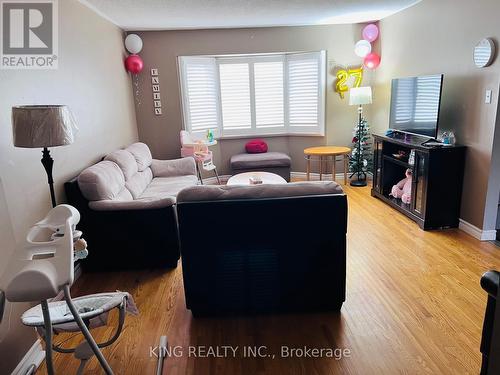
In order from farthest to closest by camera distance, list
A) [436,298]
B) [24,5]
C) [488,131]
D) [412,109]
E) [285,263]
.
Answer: [412,109] < [488,131] < [24,5] < [436,298] < [285,263]

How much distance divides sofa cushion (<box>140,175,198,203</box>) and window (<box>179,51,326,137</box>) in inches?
58.4

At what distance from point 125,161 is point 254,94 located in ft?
9.34

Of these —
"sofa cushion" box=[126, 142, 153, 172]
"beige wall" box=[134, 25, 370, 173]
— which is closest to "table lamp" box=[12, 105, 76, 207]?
"sofa cushion" box=[126, 142, 153, 172]

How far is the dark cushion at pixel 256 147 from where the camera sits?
5902 mm

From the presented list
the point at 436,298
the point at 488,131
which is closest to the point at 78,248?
the point at 436,298

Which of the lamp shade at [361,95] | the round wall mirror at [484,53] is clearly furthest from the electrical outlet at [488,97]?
the lamp shade at [361,95]

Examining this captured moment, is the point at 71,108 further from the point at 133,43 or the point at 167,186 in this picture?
the point at 133,43

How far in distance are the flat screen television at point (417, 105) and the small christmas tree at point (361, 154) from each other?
2.92 feet

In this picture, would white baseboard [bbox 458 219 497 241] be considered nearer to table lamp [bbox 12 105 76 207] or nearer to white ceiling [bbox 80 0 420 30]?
white ceiling [bbox 80 0 420 30]

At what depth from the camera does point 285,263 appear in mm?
2244

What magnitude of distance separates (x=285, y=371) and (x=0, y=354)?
1465 millimetres

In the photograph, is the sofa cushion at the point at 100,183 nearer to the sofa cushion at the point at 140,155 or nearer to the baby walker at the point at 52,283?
the sofa cushion at the point at 140,155

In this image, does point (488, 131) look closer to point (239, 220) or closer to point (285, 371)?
point (239, 220)

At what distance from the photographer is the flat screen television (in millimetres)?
3602
